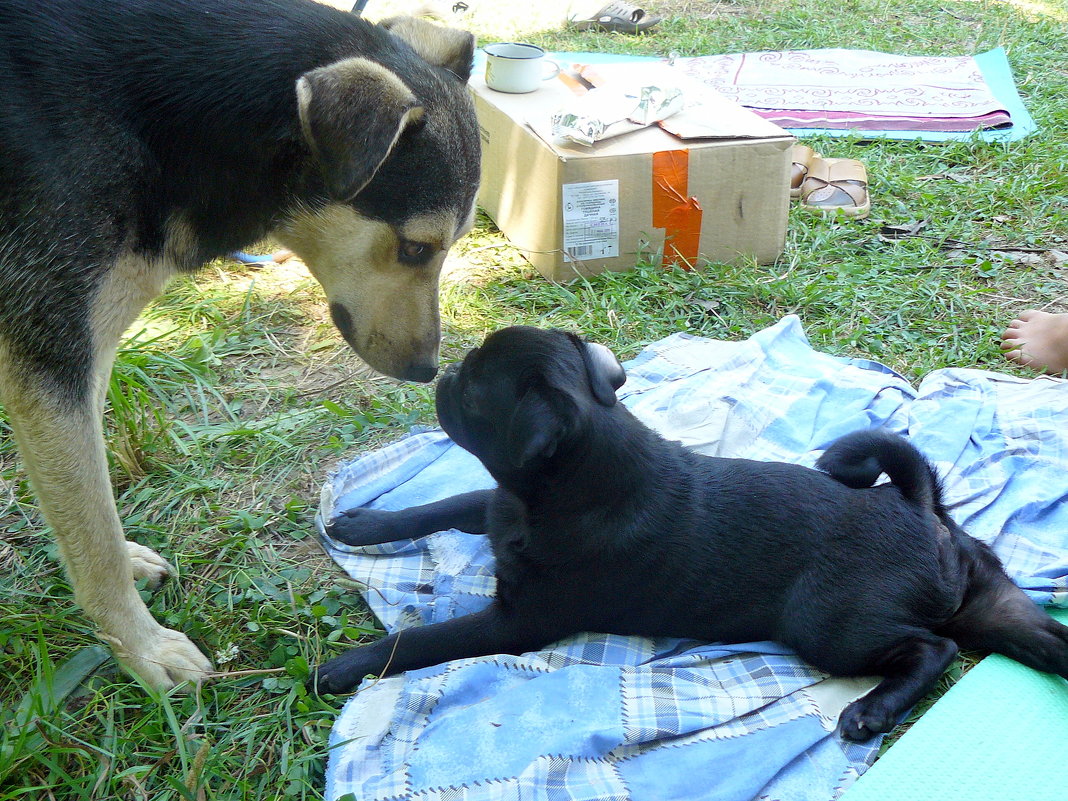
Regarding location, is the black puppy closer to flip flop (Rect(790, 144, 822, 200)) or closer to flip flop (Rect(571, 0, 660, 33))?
flip flop (Rect(790, 144, 822, 200))

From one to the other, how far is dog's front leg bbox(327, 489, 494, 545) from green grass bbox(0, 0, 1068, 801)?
0.50 feet

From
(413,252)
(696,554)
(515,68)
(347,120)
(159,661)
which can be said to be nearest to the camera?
(347,120)

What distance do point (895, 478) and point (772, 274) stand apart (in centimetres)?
247

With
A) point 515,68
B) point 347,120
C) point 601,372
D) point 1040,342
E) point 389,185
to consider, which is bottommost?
point 1040,342

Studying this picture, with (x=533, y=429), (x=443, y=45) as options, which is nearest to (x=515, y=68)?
(x=443, y=45)

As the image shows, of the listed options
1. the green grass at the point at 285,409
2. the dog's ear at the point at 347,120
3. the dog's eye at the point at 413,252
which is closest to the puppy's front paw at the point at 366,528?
the green grass at the point at 285,409

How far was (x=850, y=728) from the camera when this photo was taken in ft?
8.52

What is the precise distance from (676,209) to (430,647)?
10.4 ft

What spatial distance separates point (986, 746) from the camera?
101 inches

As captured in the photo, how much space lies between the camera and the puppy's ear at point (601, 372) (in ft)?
9.60

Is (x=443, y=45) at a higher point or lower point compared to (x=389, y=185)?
higher

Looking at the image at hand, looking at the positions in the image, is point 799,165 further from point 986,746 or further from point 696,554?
point 986,746

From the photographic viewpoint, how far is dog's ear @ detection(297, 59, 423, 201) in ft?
8.28

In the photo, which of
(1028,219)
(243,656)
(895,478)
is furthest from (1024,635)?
(1028,219)
